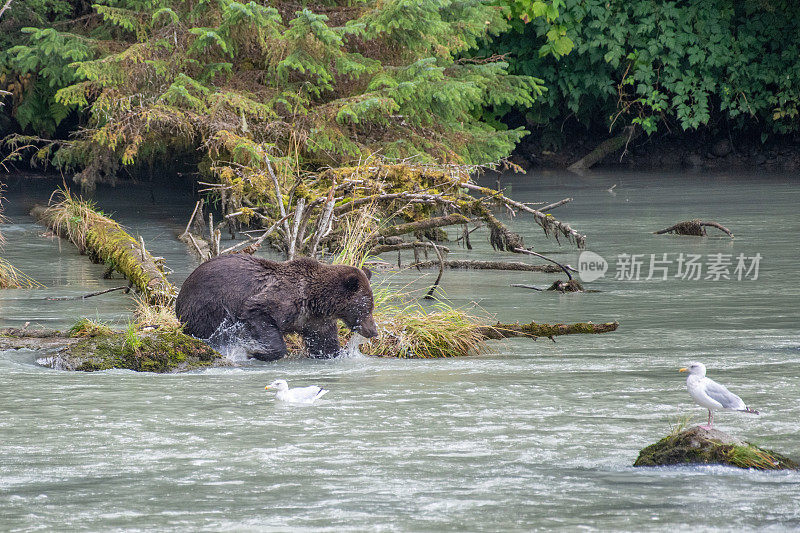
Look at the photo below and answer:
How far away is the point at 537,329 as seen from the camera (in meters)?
9.50

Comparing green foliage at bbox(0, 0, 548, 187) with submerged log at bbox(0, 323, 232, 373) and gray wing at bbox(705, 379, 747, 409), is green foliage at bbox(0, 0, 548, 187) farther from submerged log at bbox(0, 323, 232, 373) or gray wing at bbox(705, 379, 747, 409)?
gray wing at bbox(705, 379, 747, 409)

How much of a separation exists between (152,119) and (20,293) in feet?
22.9

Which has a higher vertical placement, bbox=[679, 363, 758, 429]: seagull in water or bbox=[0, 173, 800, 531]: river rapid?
bbox=[679, 363, 758, 429]: seagull in water

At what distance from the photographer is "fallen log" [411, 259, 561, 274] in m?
12.5

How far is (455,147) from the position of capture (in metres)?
20.3

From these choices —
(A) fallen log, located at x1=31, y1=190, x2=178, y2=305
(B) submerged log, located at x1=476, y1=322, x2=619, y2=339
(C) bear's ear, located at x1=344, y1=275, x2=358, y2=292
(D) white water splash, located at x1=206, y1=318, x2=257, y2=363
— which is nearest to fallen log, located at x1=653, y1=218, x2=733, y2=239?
(B) submerged log, located at x1=476, y1=322, x2=619, y2=339

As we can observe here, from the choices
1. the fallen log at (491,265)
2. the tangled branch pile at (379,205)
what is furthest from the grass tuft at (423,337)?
the fallen log at (491,265)

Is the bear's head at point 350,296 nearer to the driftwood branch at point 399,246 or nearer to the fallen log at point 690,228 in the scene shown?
the driftwood branch at point 399,246

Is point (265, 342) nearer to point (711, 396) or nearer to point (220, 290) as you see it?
point (220, 290)

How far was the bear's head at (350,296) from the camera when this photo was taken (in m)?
8.38

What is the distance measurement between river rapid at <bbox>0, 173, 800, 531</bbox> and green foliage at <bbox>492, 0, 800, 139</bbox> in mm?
17772

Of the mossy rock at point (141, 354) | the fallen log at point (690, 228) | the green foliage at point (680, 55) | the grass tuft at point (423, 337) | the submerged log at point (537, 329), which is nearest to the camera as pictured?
the mossy rock at point (141, 354)

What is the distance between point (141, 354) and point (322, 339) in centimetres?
132

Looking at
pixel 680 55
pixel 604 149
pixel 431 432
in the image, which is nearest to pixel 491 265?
pixel 431 432
